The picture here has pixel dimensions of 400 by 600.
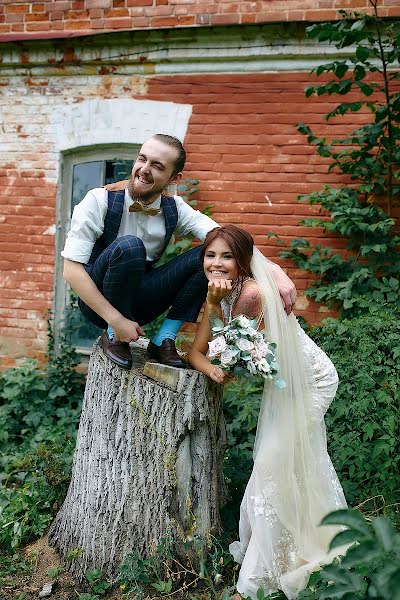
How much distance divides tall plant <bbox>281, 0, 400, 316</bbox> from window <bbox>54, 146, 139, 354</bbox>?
6.33 feet

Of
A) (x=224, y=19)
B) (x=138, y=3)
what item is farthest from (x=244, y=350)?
(x=138, y=3)

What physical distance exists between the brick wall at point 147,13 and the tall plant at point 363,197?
37 centimetres

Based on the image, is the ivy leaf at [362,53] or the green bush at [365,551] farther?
the ivy leaf at [362,53]

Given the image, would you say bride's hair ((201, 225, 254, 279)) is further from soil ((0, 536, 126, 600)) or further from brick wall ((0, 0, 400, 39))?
brick wall ((0, 0, 400, 39))

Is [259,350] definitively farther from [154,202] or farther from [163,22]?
[163,22]

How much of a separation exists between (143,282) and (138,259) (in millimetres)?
324

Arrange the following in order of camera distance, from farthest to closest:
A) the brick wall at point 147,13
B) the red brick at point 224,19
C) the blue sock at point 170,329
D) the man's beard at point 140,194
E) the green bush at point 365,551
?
the red brick at point 224,19, the brick wall at point 147,13, the blue sock at point 170,329, the man's beard at point 140,194, the green bush at point 365,551

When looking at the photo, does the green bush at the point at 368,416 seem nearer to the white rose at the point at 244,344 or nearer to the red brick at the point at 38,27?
the white rose at the point at 244,344

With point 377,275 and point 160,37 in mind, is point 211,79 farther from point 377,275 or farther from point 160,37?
point 377,275

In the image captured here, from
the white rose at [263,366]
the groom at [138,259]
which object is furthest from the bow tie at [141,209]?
the white rose at [263,366]

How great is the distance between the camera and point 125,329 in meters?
3.08

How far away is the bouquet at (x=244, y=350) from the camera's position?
2.77 metres

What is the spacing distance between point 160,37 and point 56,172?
1.64 metres

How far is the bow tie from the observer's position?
3.20m
